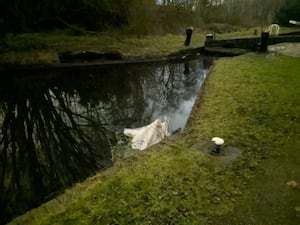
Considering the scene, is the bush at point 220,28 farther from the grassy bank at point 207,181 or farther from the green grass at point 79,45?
the grassy bank at point 207,181

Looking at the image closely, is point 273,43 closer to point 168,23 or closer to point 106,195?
point 168,23

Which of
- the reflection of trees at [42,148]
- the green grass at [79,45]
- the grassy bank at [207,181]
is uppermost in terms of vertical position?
the green grass at [79,45]

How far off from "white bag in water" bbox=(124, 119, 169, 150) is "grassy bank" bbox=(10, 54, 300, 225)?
1.74ft

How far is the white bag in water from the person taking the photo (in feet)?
17.6

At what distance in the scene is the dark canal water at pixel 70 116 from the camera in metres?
4.66

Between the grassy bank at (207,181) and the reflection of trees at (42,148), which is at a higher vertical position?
the grassy bank at (207,181)

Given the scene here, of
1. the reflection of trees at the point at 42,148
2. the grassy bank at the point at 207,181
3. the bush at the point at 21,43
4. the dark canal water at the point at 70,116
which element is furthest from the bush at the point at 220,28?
the grassy bank at the point at 207,181

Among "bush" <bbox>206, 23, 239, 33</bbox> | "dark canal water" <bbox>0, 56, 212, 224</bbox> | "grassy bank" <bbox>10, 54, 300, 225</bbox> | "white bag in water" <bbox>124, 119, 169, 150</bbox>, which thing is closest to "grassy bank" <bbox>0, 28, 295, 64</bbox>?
"dark canal water" <bbox>0, 56, 212, 224</bbox>

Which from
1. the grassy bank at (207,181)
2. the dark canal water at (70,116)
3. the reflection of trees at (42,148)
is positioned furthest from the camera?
the dark canal water at (70,116)

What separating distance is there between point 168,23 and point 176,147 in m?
13.6

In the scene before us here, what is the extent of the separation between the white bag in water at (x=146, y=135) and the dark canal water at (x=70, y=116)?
0.39 metres

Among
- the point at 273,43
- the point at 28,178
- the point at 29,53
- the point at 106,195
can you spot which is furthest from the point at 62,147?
the point at 273,43

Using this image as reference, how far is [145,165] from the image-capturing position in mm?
4184

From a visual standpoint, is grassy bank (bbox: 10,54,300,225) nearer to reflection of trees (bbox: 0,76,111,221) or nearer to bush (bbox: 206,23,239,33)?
reflection of trees (bbox: 0,76,111,221)
